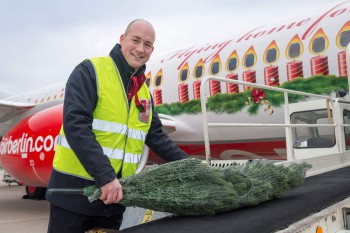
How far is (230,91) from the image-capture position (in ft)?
20.9

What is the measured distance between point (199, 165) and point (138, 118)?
1.29ft

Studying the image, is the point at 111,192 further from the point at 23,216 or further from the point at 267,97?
the point at 23,216

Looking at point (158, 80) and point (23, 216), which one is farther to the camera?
point (158, 80)

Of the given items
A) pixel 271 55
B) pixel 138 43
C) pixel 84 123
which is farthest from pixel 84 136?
pixel 271 55

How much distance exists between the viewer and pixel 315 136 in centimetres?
468

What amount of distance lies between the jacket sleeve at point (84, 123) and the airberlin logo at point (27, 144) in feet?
11.5

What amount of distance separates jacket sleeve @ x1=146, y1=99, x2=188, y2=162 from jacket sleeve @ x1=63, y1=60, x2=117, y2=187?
472mm

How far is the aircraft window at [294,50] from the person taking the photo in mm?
5848

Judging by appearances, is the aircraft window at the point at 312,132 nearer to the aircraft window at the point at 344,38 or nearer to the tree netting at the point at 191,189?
the aircraft window at the point at 344,38

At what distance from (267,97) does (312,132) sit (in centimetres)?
123

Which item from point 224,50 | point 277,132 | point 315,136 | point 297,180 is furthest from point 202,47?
point 297,180

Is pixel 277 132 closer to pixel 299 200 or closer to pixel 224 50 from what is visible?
pixel 224 50

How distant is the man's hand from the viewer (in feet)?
4.86

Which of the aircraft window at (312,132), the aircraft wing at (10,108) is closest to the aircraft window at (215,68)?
the aircraft window at (312,132)
